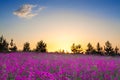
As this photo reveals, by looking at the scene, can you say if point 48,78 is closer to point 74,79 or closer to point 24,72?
point 74,79

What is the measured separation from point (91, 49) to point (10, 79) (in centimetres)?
6689

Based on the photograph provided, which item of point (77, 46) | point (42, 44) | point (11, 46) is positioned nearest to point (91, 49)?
point (77, 46)

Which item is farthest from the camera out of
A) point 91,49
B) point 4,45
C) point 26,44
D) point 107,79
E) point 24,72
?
point 26,44

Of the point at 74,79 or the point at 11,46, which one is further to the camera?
the point at 11,46

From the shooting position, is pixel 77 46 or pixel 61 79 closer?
pixel 61 79

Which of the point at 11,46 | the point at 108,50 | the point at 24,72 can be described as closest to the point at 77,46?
the point at 108,50

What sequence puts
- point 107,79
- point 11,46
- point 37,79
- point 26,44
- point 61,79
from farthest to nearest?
point 26,44, point 11,46, point 107,79, point 37,79, point 61,79

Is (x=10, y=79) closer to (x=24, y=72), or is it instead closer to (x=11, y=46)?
(x=24, y=72)

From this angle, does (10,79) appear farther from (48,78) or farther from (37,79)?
(48,78)

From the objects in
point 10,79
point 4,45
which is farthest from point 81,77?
point 4,45

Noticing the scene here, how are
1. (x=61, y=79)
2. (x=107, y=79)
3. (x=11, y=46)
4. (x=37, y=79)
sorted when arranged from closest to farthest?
(x=61, y=79) → (x=37, y=79) → (x=107, y=79) → (x=11, y=46)

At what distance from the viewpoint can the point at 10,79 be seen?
5680 mm

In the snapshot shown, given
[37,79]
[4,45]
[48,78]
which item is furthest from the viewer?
[4,45]

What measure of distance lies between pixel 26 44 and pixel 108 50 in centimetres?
2511
